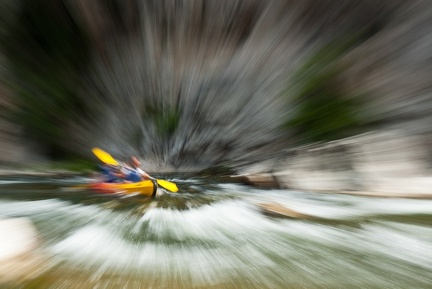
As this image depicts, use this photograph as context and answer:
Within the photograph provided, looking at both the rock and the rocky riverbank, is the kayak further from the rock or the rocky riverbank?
the rocky riverbank

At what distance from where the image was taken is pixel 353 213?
14.4 feet

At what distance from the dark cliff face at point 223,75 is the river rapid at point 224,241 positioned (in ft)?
9.69

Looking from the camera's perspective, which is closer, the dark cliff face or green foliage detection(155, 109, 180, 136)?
the dark cliff face

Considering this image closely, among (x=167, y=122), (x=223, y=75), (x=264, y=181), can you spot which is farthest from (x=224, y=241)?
(x=167, y=122)

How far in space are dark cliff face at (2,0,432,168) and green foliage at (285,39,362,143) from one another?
3cm

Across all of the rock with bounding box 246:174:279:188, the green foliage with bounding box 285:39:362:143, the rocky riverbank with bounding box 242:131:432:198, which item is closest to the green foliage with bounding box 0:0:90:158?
the rock with bounding box 246:174:279:188

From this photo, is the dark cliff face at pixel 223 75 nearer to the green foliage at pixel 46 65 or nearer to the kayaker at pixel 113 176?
the green foliage at pixel 46 65

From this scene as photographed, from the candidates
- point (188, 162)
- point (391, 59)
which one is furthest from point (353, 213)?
point (188, 162)

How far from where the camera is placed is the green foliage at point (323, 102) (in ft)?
24.2

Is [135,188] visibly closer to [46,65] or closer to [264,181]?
[264,181]

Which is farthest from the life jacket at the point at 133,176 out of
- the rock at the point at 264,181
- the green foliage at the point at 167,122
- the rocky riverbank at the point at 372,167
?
the green foliage at the point at 167,122

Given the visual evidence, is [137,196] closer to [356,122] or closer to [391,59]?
[356,122]

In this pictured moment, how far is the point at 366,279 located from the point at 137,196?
3.69 meters

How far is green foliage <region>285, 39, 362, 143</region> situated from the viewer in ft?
24.2
